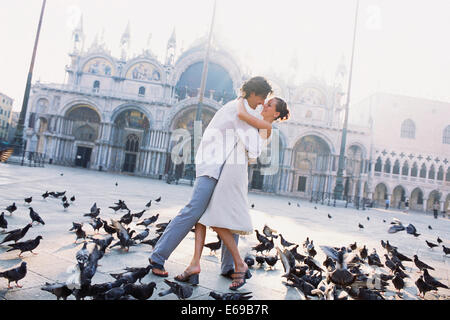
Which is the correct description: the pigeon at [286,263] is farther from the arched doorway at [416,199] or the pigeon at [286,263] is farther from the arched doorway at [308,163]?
the arched doorway at [416,199]

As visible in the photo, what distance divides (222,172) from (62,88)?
34.2 m

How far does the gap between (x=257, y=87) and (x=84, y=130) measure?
33.8 m

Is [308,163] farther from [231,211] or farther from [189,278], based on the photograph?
[189,278]

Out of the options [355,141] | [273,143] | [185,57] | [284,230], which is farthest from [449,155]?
[273,143]

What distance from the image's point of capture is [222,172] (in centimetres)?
259

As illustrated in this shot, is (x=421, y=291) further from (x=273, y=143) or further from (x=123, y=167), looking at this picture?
(x=123, y=167)

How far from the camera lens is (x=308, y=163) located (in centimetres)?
3309

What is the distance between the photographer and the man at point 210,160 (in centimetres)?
258

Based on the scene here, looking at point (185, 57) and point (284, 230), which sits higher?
point (185, 57)

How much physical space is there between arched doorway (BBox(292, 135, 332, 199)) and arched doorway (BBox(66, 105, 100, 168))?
2191cm

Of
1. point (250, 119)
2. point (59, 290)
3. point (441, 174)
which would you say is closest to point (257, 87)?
point (250, 119)

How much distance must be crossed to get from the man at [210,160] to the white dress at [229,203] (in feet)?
0.21

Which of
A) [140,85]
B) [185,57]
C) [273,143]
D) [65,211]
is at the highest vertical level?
[185,57]

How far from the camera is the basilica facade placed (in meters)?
30.7
